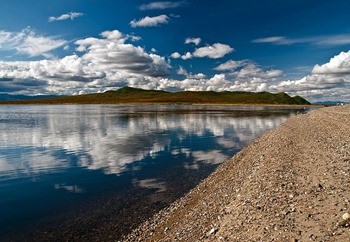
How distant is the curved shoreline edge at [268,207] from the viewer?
38.3 ft

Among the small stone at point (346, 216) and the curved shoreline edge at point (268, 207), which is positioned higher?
the small stone at point (346, 216)

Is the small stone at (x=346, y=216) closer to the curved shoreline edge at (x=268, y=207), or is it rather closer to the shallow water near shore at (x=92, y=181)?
the curved shoreline edge at (x=268, y=207)

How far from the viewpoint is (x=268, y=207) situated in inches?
553

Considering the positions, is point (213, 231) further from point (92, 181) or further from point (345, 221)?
point (92, 181)

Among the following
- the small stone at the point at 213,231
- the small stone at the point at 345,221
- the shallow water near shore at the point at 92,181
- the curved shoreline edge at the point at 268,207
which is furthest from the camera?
the shallow water near shore at the point at 92,181

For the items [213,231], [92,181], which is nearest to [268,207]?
[213,231]

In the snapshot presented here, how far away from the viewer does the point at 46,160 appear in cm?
3288

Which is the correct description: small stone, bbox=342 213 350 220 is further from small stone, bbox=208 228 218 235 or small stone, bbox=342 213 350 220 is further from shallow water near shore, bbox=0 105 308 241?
shallow water near shore, bbox=0 105 308 241

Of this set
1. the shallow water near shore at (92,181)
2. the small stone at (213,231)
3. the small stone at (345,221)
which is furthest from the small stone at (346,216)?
the shallow water near shore at (92,181)

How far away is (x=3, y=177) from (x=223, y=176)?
18.8m

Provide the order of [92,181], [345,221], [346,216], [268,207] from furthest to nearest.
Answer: [92,181] → [268,207] → [346,216] → [345,221]

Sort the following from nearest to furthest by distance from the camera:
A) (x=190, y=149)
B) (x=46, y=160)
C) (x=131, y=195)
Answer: (x=131, y=195) < (x=46, y=160) < (x=190, y=149)

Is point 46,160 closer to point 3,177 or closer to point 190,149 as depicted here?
point 3,177

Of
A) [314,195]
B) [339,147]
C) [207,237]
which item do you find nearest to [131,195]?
[207,237]
